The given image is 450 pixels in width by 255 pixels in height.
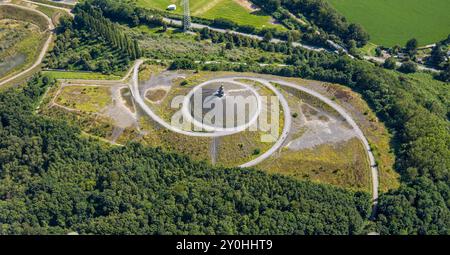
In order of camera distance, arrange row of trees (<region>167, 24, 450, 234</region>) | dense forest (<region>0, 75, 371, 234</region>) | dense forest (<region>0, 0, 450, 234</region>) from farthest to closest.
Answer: row of trees (<region>167, 24, 450, 234</region>) → dense forest (<region>0, 0, 450, 234</region>) → dense forest (<region>0, 75, 371, 234</region>)

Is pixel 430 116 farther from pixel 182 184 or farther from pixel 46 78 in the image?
pixel 46 78

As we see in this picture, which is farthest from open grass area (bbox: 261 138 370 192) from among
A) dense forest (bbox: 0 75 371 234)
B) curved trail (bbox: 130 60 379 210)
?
dense forest (bbox: 0 75 371 234)

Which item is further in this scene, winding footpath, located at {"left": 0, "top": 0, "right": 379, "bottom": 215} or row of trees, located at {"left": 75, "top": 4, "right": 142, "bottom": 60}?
row of trees, located at {"left": 75, "top": 4, "right": 142, "bottom": 60}

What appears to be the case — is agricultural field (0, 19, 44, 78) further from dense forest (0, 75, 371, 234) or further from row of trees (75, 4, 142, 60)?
dense forest (0, 75, 371, 234)

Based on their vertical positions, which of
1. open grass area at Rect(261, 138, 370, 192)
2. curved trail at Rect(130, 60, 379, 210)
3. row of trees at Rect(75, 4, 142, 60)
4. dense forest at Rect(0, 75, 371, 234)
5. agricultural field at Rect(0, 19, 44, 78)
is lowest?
dense forest at Rect(0, 75, 371, 234)

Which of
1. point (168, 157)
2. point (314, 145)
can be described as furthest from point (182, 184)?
point (314, 145)

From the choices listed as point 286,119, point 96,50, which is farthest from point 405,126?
point 96,50

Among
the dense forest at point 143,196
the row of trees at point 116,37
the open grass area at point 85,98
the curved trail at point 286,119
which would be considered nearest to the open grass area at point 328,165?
the curved trail at point 286,119

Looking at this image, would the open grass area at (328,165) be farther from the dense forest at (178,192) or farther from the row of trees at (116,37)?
the row of trees at (116,37)
